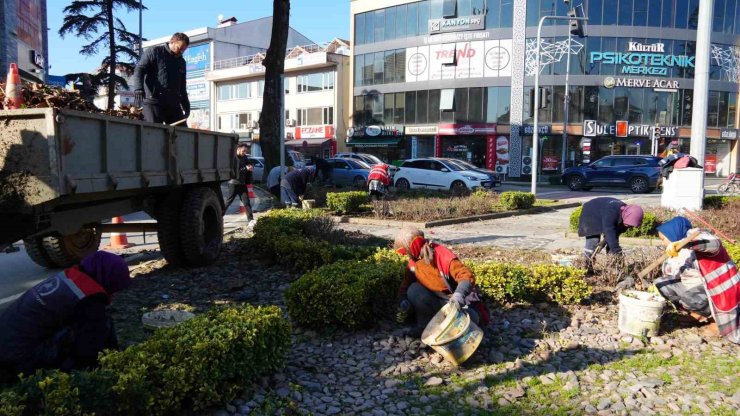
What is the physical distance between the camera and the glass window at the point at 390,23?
44347 mm

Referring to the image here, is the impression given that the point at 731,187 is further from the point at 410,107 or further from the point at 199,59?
the point at 199,59

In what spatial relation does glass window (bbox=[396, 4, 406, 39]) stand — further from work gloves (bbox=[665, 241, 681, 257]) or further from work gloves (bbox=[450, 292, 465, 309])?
work gloves (bbox=[450, 292, 465, 309])

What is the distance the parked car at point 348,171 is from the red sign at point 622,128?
21545mm

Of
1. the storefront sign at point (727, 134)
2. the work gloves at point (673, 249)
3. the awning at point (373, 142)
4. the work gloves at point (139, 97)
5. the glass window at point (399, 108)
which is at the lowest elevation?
the work gloves at point (673, 249)

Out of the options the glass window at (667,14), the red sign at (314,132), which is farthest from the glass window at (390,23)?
the glass window at (667,14)

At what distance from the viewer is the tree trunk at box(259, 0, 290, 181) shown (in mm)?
19516

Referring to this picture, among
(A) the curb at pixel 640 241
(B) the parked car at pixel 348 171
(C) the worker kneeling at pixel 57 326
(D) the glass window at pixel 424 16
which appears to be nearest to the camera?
(C) the worker kneeling at pixel 57 326

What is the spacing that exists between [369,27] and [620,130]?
1985 centimetres

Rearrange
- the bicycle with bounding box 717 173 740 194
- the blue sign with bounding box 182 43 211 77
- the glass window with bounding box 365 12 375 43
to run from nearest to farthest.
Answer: the bicycle with bounding box 717 173 740 194, the glass window with bounding box 365 12 375 43, the blue sign with bounding box 182 43 211 77

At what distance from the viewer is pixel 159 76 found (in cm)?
730

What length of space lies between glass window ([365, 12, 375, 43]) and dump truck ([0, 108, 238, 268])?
38.8m

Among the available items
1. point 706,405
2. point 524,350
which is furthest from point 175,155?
point 706,405

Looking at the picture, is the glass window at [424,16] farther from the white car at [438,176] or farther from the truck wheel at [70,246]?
the truck wheel at [70,246]

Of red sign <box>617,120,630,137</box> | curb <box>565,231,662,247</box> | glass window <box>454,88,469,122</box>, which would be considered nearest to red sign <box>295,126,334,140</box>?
glass window <box>454,88,469,122</box>
